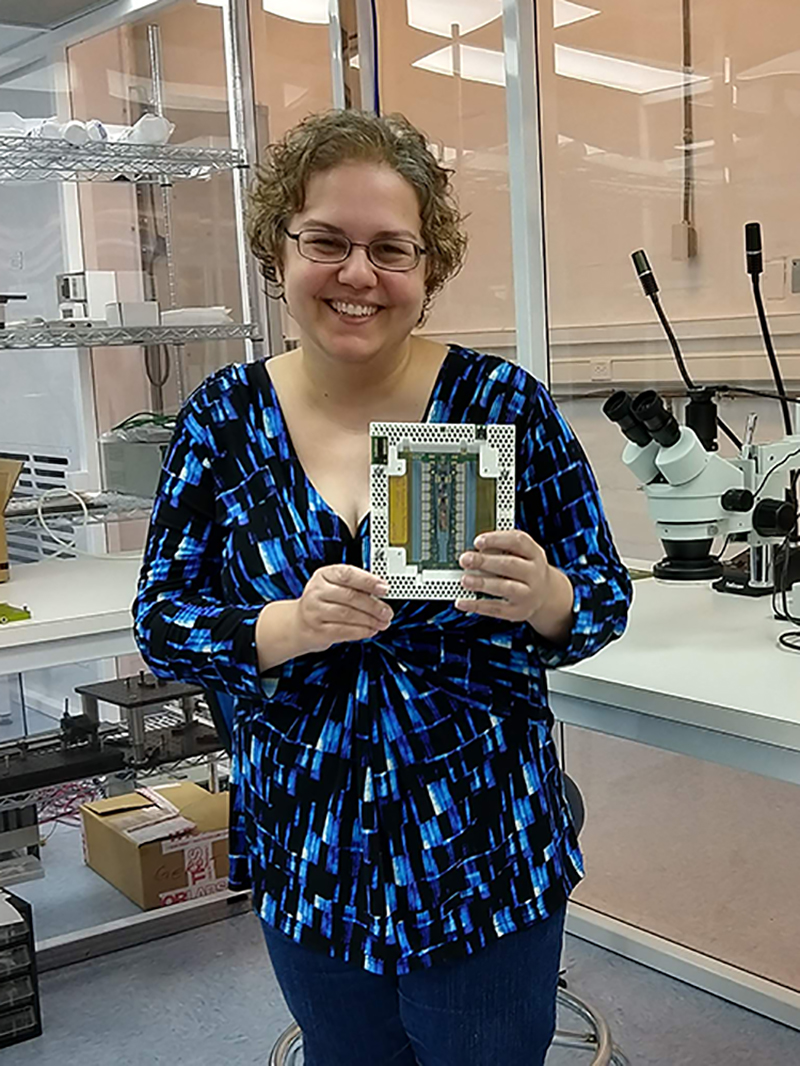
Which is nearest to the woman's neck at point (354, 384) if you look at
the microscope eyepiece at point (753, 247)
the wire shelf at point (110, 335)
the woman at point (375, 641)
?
the woman at point (375, 641)

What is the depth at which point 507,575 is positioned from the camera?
1058 mm

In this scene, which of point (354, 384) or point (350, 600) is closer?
point (350, 600)

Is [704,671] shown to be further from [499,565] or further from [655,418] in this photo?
[499,565]

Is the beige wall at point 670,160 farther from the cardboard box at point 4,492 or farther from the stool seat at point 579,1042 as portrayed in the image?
the stool seat at point 579,1042

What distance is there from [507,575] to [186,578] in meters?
0.34

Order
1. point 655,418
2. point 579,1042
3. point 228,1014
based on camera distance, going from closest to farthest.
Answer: point 655,418 < point 579,1042 < point 228,1014

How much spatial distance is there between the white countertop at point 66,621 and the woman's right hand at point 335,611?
3.61 feet

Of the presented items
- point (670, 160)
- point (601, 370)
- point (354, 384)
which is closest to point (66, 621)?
point (354, 384)

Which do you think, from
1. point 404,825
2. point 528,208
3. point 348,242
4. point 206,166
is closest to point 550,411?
point 348,242

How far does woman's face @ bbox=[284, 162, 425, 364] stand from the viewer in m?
1.11

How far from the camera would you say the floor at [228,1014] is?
2104mm

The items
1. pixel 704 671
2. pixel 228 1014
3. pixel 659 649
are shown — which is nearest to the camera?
pixel 704 671

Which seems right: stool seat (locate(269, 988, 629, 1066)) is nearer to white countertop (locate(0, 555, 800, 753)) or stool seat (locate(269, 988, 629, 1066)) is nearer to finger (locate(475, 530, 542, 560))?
white countertop (locate(0, 555, 800, 753))

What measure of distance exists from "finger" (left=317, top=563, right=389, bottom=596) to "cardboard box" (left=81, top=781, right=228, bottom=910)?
5.96ft
